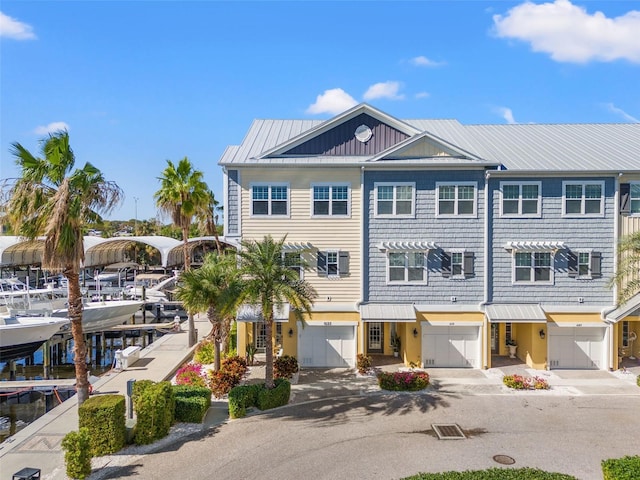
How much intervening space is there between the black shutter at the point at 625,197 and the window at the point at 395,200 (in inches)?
382

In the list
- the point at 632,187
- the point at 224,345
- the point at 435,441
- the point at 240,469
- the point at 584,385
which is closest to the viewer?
the point at 240,469

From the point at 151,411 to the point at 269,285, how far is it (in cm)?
548

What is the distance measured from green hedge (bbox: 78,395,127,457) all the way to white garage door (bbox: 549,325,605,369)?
18.9m

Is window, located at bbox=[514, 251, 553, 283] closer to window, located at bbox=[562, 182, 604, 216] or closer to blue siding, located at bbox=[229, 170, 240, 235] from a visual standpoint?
window, located at bbox=[562, 182, 604, 216]

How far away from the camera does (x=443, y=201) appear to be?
70.5 feet

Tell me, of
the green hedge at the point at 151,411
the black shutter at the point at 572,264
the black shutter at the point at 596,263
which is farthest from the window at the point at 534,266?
the green hedge at the point at 151,411

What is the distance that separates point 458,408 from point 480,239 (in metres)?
8.14

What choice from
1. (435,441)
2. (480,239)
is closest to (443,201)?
(480,239)

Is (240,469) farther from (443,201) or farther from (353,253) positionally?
(443,201)

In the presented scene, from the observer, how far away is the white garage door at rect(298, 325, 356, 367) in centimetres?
2191

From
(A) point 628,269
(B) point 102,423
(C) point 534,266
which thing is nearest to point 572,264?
(C) point 534,266

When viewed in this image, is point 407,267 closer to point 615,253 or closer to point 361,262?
point 361,262

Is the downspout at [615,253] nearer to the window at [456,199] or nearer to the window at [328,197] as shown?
the window at [456,199]

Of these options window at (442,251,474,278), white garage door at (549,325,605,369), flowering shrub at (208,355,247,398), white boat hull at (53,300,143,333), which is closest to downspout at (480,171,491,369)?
window at (442,251,474,278)
